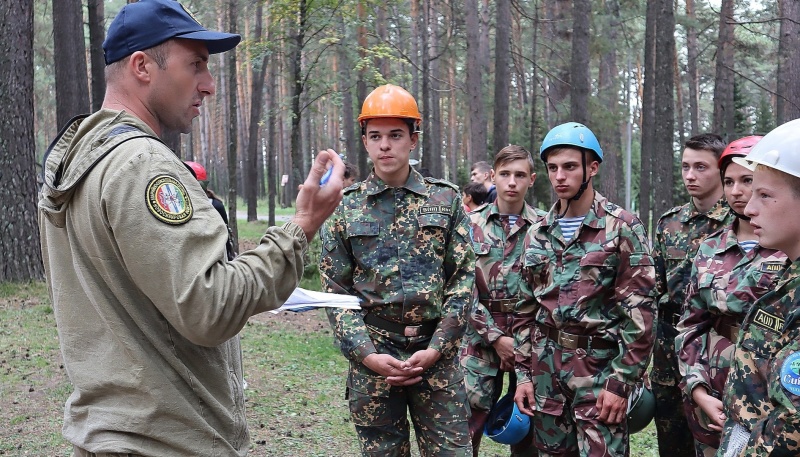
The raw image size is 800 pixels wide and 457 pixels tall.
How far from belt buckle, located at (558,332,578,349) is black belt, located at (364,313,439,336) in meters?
0.79

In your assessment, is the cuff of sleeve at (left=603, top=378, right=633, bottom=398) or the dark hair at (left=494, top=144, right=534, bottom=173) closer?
the cuff of sleeve at (left=603, top=378, right=633, bottom=398)

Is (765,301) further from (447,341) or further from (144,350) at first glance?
(144,350)

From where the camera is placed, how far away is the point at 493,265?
5406 millimetres

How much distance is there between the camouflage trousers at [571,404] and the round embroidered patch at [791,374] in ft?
6.23

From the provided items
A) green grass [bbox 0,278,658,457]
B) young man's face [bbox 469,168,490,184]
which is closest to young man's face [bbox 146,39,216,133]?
green grass [bbox 0,278,658,457]

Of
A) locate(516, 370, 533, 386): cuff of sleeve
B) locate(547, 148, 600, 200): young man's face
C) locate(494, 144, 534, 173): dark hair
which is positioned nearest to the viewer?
locate(547, 148, 600, 200): young man's face

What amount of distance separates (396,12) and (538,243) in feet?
79.2

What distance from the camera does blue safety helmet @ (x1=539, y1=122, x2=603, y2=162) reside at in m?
4.38

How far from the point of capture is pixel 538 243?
4.47m

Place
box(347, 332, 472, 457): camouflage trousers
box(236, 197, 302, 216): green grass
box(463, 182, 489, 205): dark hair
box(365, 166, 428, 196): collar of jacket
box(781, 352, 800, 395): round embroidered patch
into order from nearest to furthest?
box(781, 352, 800, 395): round embroidered patch < box(347, 332, 472, 457): camouflage trousers < box(365, 166, 428, 196): collar of jacket < box(463, 182, 489, 205): dark hair < box(236, 197, 302, 216): green grass

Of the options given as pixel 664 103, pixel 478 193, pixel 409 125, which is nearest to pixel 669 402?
pixel 409 125

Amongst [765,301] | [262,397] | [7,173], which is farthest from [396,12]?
[765,301]

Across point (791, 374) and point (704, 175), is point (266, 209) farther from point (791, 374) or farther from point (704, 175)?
point (791, 374)

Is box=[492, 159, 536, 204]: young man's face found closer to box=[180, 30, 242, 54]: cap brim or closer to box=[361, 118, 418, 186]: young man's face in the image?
box=[361, 118, 418, 186]: young man's face
